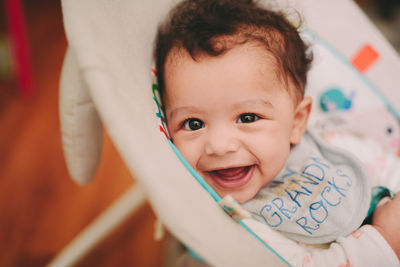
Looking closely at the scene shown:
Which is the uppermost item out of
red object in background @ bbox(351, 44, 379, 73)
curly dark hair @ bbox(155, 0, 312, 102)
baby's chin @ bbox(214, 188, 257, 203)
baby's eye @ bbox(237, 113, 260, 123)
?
curly dark hair @ bbox(155, 0, 312, 102)

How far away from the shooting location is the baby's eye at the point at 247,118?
562 millimetres

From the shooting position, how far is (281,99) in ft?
1.89

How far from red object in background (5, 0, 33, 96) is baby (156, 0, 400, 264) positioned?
1.02m

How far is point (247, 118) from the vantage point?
1.85 ft

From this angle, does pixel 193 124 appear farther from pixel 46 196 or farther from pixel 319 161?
pixel 46 196

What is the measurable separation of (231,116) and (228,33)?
0.14m

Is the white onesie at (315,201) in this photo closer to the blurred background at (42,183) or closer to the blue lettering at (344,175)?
the blue lettering at (344,175)

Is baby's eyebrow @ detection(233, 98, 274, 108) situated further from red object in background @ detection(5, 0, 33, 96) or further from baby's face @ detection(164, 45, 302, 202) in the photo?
red object in background @ detection(5, 0, 33, 96)

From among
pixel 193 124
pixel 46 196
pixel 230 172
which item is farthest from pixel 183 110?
pixel 46 196

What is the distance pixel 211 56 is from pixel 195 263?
41 centimetres

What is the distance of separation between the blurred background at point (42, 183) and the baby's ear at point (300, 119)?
2.13 ft

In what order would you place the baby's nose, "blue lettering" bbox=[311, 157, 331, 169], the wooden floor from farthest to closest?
the wooden floor, "blue lettering" bbox=[311, 157, 331, 169], the baby's nose

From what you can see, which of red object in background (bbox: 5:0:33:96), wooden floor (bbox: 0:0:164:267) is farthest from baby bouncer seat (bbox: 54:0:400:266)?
red object in background (bbox: 5:0:33:96)

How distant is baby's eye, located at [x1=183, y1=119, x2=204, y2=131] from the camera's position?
22.2 inches
